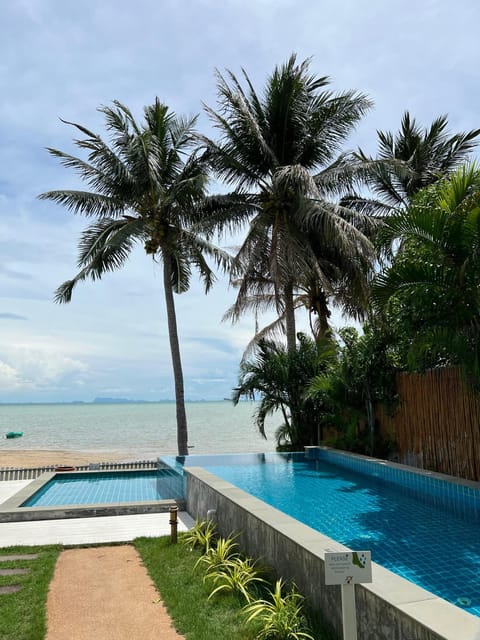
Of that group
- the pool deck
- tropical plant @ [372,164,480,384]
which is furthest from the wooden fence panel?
the pool deck

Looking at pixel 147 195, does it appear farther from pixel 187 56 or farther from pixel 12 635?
pixel 12 635

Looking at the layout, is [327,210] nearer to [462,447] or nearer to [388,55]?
[388,55]

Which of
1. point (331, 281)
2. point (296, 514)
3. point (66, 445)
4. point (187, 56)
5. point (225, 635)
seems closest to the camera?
point (225, 635)

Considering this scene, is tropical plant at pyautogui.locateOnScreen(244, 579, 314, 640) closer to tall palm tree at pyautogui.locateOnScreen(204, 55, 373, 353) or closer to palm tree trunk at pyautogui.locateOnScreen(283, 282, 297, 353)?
tall palm tree at pyautogui.locateOnScreen(204, 55, 373, 353)

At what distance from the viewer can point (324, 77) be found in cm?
1521

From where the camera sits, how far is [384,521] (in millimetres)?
6918

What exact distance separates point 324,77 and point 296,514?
40.6 ft

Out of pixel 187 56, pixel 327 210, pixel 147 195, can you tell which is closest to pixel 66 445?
pixel 147 195

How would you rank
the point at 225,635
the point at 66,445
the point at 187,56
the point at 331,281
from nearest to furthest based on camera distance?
the point at 225,635 → the point at 187,56 → the point at 331,281 → the point at 66,445

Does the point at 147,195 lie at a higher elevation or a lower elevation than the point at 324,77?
lower

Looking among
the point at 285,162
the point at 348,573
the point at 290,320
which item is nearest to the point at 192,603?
the point at 348,573

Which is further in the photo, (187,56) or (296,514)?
(187,56)

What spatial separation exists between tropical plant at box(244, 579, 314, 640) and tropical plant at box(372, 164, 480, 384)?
4.72m

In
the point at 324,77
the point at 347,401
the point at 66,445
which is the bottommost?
the point at 66,445
